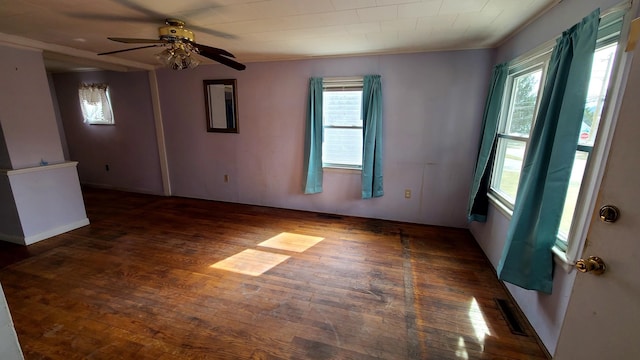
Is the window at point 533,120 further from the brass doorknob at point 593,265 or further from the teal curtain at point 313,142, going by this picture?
the teal curtain at point 313,142

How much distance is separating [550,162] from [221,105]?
4117 mm

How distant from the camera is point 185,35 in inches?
86.1

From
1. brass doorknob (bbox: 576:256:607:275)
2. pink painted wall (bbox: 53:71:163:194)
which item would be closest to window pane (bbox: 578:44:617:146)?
brass doorknob (bbox: 576:256:607:275)

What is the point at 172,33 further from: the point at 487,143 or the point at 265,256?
the point at 487,143

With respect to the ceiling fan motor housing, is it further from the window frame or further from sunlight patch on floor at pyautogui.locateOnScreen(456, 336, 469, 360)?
sunlight patch on floor at pyautogui.locateOnScreen(456, 336, 469, 360)

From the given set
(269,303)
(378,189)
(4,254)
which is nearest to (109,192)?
(4,254)

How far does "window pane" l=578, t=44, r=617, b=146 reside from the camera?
1.36m

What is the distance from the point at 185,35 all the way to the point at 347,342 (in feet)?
9.15

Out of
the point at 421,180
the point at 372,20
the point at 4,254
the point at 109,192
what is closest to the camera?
the point at 372,20

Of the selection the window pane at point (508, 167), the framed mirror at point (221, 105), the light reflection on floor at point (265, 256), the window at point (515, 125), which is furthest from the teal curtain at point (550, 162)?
the framed mirror at point (221, 105)

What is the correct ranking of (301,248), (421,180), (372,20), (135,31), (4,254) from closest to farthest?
(372,20)
(135,31)
(4,254)
(301,248)
(421,180)

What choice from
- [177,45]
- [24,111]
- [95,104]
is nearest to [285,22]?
[177,45]

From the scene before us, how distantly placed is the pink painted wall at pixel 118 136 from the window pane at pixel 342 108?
3.24m

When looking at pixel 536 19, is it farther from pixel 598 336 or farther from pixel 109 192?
pixel 109 192
